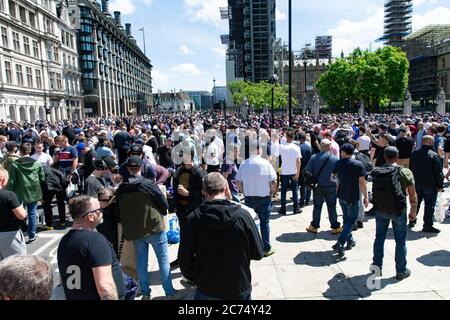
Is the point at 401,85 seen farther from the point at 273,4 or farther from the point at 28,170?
the point at 28,170

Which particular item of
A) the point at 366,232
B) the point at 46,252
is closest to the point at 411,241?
the point at 366,232

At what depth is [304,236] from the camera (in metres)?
7.62

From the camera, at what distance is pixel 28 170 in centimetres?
751

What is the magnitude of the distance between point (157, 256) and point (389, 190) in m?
3.46

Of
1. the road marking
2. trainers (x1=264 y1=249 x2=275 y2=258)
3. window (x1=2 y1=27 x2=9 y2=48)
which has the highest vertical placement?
window (x1=2 y1=27 x2=9 y2=48)

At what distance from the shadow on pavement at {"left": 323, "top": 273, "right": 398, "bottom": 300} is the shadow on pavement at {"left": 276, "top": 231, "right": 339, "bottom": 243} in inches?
66.3

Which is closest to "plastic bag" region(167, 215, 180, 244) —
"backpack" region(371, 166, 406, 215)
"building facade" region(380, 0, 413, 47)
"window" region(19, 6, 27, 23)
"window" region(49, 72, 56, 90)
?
"backpack" region(371, 166, 406, 215)

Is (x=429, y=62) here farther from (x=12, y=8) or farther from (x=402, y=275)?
(x=402, y=275)

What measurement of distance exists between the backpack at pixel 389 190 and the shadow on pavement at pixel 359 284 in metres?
1.04

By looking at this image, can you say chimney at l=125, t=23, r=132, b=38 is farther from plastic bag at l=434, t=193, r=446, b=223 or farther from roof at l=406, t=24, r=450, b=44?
plastic bag at l=434, t=193, r=446, b=223

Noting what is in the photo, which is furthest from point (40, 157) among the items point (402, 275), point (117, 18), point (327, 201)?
point (117, 18)

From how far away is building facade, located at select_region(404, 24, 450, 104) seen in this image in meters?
91.5

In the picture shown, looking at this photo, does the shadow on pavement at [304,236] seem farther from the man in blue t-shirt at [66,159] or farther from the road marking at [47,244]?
the man in blue t-shirt at [66,159]

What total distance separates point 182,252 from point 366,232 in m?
5.41
